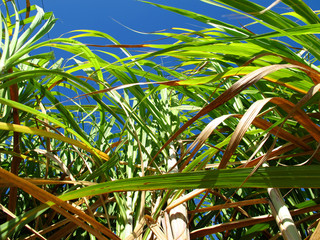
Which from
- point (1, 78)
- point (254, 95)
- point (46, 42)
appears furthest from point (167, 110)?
point (1, 78)

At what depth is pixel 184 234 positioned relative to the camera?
491 millimetres

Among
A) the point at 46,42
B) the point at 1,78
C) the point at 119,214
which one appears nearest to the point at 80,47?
the point at 46,42

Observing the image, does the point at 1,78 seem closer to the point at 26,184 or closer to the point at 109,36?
the point at 26,184

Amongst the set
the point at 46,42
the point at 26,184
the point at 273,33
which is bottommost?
the point at 26,184

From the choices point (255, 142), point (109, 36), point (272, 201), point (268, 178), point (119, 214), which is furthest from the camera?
point (109, 36)

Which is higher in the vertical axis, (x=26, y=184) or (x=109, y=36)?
(x=109, y=36)

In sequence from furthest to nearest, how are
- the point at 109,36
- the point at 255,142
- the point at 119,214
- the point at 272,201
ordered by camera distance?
the point at 109,36, the point at 255,142, the point at 119,214, the point at 272,201

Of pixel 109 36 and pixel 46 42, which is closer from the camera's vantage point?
pixel 46 42

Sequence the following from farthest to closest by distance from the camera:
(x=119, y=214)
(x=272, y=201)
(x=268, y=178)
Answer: (x=119, y=214), (x=272, y=201), (x=268, y=178)

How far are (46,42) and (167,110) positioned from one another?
36 centimetres

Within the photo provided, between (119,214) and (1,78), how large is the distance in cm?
30

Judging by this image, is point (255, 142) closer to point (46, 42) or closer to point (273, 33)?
point (273, 33)

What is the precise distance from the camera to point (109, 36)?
2.74 ft

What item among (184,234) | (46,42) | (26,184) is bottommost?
(184,234)
